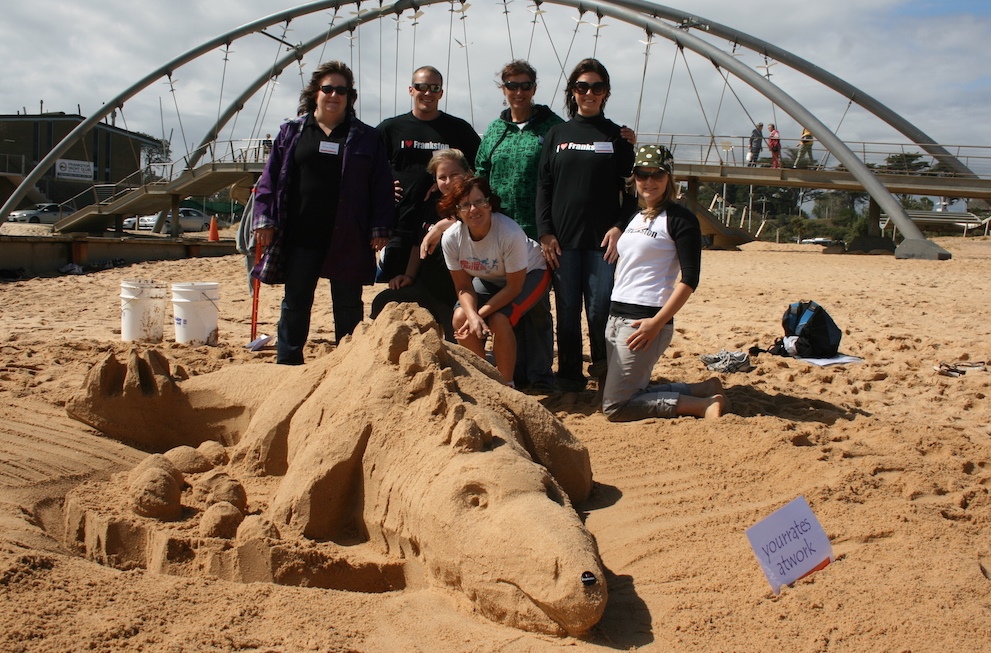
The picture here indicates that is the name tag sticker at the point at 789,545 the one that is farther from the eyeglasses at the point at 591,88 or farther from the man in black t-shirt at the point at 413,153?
the man in black t-shirt at the point at 413,153

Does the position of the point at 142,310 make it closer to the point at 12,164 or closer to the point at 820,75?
the point at 820,75

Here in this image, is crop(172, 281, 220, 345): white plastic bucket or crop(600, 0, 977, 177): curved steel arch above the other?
crop(600, 0, 977, 177): curved steel arch

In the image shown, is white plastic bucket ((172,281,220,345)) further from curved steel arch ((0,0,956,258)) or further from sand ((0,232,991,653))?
curved steel arch ((0,0,956,258))

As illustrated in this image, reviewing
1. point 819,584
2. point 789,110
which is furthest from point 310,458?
point 789,110

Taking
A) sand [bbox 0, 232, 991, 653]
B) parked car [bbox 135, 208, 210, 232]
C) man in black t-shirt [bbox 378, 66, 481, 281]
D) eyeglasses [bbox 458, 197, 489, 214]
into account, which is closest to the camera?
sand [bbox 0, 232, 991, 653]

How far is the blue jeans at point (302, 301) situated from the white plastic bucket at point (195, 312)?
1985mm

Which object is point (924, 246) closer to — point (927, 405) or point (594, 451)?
point (927, 405)

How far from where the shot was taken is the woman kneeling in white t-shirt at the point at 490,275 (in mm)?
4953

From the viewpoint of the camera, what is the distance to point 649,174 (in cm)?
462

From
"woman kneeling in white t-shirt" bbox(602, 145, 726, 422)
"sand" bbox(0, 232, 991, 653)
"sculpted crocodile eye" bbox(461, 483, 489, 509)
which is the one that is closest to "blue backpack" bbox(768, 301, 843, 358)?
"sand" bbox(0, 232, 991, 653)

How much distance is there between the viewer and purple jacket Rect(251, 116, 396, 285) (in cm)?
520

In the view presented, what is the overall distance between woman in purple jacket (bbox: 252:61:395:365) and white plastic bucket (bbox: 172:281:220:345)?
1.93m

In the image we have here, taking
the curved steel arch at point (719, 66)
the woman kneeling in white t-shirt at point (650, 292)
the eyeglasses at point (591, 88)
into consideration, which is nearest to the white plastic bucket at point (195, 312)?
the eyeglasses at point (591, 88)

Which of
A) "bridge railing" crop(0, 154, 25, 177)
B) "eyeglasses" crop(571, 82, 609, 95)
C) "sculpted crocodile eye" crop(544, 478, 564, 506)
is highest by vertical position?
"bridge railing" crop(0, 154, 25, 177)
